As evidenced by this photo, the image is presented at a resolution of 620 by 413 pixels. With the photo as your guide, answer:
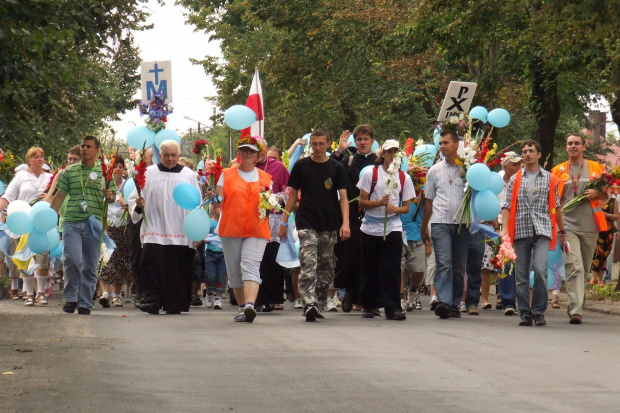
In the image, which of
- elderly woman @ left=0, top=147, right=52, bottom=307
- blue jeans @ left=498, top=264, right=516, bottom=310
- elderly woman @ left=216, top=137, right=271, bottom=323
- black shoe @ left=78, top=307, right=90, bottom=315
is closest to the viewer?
elderly woman @ left=216, top=137, right=271, bottom=323

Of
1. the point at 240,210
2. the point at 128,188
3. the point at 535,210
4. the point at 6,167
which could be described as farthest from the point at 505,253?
the point at 6,167

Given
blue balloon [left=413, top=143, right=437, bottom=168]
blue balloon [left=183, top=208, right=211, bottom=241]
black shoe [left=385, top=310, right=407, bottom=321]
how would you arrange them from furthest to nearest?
blue balloon [left=413, top=143, right=437, bottom=168] < black shoe [left=385, top=310, right=407, bottom=321] < blue balloon [left=183, top=208, right=211, bottom=241]

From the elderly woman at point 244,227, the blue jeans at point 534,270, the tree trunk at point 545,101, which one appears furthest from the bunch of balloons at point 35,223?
the tree trunk at point 545,101

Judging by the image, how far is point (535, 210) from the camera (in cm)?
1364

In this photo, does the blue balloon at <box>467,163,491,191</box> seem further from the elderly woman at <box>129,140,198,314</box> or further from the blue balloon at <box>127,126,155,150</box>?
the blue balloon at <box>127,126,155,150</box>

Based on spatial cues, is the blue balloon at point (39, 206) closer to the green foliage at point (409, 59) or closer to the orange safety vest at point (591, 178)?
the green foliage at point (409, 59)

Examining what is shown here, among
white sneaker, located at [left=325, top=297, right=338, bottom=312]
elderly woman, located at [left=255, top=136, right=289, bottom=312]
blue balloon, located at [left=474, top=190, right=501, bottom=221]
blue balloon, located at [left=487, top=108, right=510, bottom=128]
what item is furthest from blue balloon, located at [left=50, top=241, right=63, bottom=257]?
blue balloon, located at [left=487, top=108, right=510, bottom=128]

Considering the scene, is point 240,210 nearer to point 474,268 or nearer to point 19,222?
point 19,222

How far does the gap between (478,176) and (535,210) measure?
2.98 ft

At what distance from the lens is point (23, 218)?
15.3 meters

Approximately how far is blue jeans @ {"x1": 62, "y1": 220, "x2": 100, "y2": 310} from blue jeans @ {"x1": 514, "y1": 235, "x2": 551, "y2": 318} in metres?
4.82

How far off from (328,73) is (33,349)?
3168cm

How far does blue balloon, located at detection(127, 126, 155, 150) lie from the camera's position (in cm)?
1570

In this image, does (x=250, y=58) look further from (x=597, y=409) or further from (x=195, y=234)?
(x=597, y=409)
